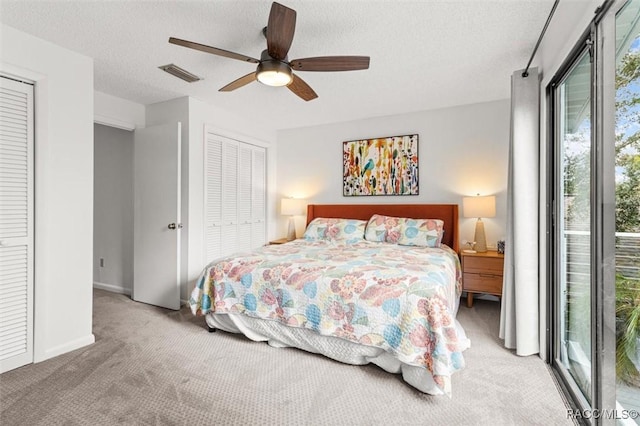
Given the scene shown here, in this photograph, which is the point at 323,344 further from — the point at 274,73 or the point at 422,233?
the point at 274,73

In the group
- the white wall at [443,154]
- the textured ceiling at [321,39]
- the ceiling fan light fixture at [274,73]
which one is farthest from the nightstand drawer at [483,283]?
the ceiling fan light fixture at [274,73]

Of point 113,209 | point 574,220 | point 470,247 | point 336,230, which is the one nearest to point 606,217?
point 574,220

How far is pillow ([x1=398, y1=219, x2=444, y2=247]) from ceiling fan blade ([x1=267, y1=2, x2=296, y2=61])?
235cm

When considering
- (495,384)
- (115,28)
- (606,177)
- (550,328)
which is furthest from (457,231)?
(115,28)

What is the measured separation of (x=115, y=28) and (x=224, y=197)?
2.20 m

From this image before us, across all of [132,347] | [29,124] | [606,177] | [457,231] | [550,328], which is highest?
[29,124]

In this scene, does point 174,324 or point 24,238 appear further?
point 174,324

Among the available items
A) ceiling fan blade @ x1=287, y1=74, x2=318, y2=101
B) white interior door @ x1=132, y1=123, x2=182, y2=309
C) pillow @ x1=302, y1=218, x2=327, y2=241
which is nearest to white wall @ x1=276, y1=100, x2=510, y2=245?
pillow @ x1=302, y1=218, x2=327, y2=241

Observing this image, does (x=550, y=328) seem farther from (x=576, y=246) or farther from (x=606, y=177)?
(x=606, y=177)

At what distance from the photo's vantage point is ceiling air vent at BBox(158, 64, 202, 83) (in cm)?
279

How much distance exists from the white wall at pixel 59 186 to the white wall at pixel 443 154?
9.53 ft

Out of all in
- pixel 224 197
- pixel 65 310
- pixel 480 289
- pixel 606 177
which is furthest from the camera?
pixel 224 197

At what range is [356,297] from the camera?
216 cm

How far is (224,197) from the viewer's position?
411 centimetres
